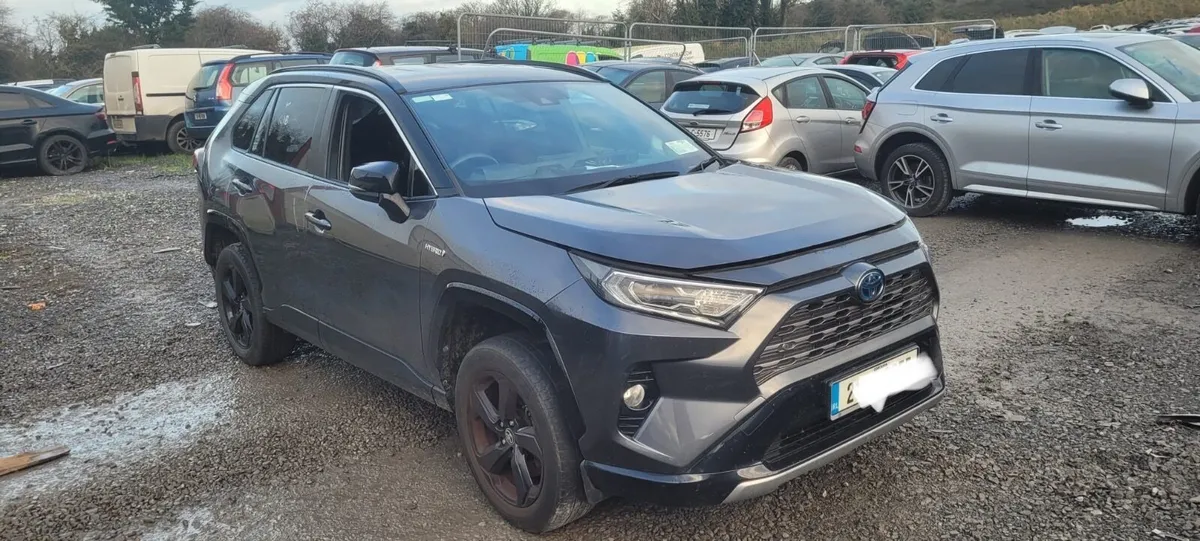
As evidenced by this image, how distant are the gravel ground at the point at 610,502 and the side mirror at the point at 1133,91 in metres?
1.11

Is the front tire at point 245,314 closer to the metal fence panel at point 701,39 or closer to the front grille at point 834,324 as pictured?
the front grille at point 834,324

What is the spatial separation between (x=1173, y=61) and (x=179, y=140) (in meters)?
15.9

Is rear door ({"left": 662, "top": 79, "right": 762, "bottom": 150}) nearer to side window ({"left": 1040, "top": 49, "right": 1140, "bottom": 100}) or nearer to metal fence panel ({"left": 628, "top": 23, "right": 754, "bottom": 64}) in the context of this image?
side window ({"left": 1040, "top": 49, "right": 1140, "bottom": 100})

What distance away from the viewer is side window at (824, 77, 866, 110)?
9781mm

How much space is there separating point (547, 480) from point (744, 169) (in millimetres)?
1738

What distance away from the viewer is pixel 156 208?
11016mm

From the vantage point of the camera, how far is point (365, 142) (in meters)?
4.08

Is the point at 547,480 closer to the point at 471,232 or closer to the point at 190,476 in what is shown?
the point at 471,232

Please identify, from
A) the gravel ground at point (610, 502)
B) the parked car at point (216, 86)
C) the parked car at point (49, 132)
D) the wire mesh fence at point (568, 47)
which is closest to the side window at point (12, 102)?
the parked car at point (49, 132)

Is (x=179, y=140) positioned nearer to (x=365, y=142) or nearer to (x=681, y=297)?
(x=365, y=142)

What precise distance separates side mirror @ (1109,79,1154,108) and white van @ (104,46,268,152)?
15000 millimetres

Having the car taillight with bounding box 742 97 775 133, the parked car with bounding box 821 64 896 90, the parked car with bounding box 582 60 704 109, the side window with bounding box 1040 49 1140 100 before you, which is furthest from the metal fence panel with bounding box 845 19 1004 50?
the side window with bounding box 1040 49 1140 100

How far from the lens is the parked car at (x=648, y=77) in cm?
1184

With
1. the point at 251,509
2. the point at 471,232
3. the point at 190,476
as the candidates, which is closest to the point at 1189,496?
the point at 471,232
